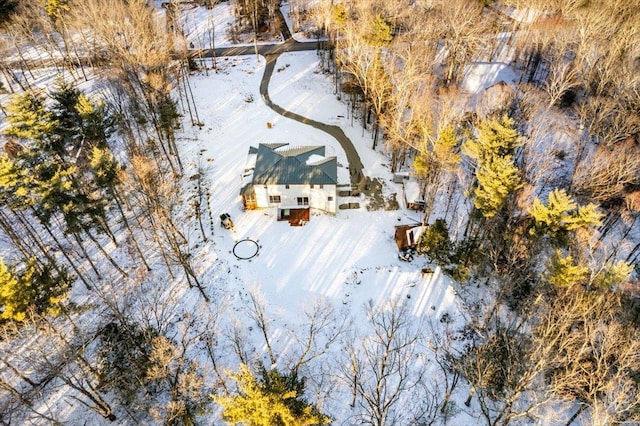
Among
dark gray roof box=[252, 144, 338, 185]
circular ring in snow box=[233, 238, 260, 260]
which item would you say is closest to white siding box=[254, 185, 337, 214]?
dark gray roof box=[252, 144, 338, 185]

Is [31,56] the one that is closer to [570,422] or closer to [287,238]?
[287,238]

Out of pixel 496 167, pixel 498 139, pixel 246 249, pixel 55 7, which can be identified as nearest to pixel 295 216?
pixel 246 249

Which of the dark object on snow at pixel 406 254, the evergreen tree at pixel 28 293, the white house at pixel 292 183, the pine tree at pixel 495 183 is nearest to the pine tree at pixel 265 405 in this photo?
the evergreen tree at pixel 28 293

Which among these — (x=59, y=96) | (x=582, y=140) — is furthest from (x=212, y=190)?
(x=582, y=140)

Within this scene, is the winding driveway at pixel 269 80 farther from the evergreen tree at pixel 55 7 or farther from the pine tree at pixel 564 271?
the evergreen tree at pixel 55 7

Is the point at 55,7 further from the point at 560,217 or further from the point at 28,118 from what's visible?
the point at 560,217

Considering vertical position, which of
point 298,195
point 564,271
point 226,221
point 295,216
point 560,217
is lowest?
point 295,216
